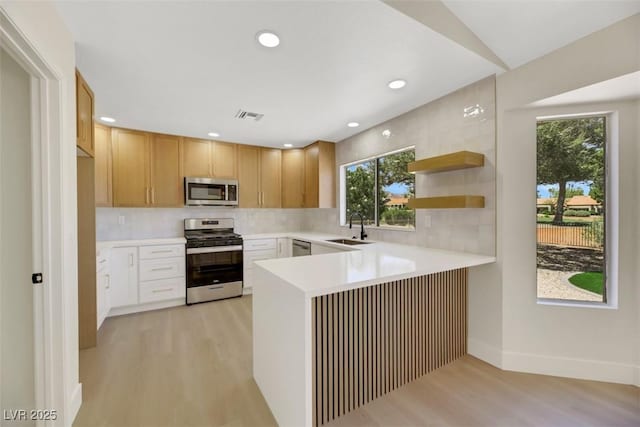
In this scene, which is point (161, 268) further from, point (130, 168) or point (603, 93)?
point (603, 93)

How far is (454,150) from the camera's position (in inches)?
97.3

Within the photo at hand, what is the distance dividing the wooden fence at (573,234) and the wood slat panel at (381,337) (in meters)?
0.68

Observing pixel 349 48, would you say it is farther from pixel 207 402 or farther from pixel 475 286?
pixel 207 402

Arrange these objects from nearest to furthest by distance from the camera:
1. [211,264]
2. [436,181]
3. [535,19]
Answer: [535,19], [436,181], [211,264]

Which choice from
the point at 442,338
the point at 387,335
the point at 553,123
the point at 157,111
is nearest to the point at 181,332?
the point at 387,335

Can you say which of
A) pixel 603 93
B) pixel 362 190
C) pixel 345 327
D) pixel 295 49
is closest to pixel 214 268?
pixel 362 190

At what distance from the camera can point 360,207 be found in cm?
389

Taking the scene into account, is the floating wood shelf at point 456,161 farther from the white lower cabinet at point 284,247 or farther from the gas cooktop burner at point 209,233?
the gas cooktop burner at point 209,233

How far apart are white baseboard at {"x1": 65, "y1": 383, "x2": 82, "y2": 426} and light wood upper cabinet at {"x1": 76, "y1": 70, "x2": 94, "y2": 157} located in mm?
1665

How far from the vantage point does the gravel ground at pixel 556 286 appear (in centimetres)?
209

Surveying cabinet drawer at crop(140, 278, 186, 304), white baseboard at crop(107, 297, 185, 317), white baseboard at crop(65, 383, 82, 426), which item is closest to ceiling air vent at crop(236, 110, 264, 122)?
cabinet drawer at crop(140, 278, 186, 304)

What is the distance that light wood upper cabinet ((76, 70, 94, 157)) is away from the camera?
1946 mm

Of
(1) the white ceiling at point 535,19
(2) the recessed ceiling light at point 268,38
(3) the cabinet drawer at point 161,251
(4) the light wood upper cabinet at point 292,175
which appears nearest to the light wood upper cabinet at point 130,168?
(3) the cabinet drawer at point 161,251

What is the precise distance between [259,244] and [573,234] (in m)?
3.60
